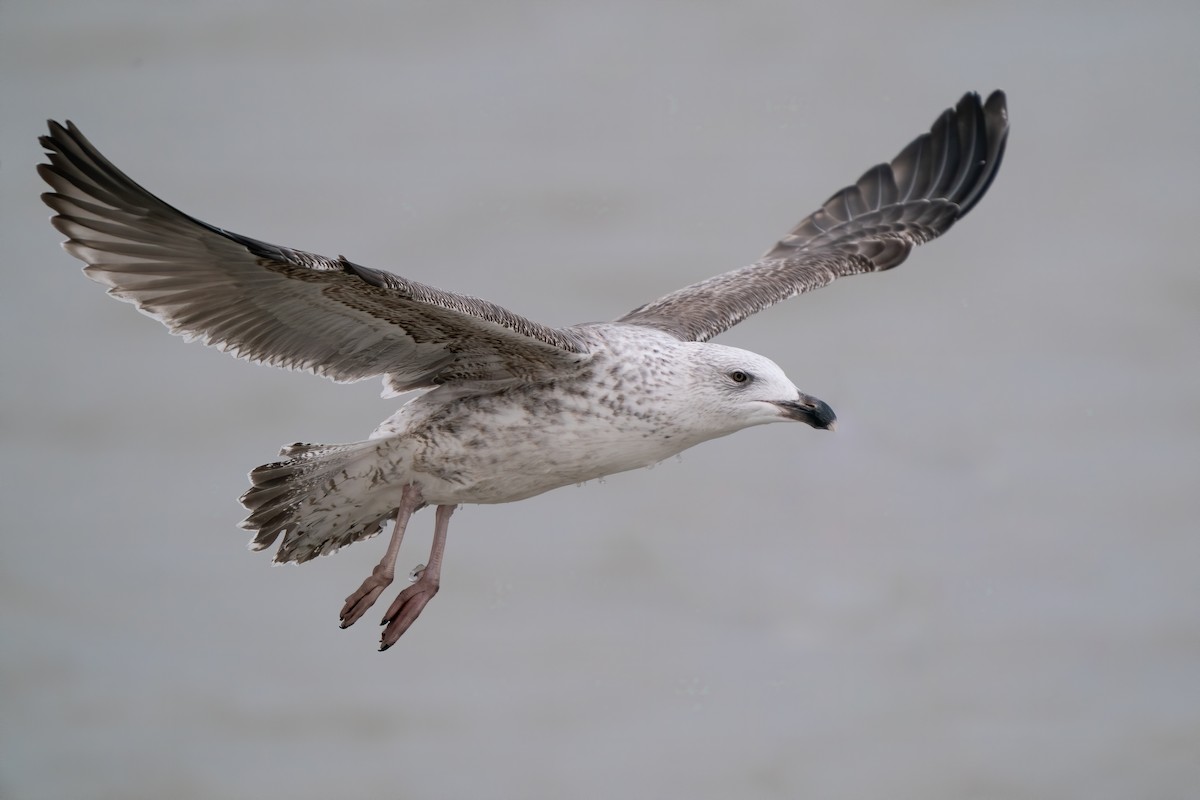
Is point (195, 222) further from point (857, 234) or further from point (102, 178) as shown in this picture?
point (857, 234)

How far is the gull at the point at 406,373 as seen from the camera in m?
6.80

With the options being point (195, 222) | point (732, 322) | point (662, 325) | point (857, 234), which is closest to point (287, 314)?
point (195, 222)

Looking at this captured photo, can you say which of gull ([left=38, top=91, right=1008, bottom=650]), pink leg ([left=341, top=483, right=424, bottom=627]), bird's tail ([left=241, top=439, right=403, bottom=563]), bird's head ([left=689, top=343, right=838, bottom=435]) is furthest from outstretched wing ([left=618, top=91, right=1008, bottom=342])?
pink leg ([left=341, top=483, right=424, bottom=627])

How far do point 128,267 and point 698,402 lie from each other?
2.36m

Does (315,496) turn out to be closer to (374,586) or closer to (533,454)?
(374,586)

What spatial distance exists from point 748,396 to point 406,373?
150cm

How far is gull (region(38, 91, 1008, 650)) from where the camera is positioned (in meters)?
6.80

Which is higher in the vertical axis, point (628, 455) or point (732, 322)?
point (732, 322)

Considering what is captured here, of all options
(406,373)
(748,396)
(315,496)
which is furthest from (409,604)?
(748,396)

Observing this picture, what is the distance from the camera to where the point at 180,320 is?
281 inches

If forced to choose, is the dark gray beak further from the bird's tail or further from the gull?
the bird's tail

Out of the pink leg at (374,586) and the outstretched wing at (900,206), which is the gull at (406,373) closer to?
the pink leg at (374,586)

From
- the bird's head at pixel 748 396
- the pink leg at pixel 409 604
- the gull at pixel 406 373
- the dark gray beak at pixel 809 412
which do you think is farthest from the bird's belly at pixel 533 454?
the dark gray beak at pixel 809 412

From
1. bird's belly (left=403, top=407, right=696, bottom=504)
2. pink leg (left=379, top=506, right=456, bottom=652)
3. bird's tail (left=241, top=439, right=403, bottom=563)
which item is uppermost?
bird's belly (left=403, top=407, right=696, bottom=504)
